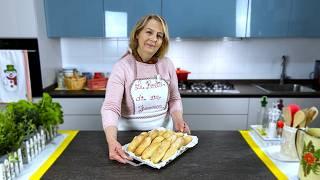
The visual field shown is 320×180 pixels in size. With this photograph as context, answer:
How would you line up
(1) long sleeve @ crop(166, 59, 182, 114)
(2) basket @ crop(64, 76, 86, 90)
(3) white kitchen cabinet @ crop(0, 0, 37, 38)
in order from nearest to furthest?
(1) long sleeve @ crop(166, 59, 182, 114), (3) white kitchen cabinet @ crop(0, 0, 37, 38), (2) basket @ crop(64, 76, 86, 90)

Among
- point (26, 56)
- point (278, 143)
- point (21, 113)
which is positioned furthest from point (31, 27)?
point (278, 143)

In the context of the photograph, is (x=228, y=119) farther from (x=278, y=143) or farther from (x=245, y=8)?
→ (x=278, y=143)

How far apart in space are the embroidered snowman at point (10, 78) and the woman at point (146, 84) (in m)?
1.13

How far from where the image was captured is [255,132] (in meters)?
1.22

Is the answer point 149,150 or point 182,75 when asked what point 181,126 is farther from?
point 182,75

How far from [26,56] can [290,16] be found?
2.20 metres

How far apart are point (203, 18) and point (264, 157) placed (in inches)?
59.9

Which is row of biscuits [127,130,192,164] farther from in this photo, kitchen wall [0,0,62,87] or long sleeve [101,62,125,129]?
kitchen wall [0,0,62,87]

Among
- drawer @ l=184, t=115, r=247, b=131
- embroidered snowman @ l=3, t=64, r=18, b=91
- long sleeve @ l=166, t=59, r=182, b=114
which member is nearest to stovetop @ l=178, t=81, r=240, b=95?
drawer @ l=184, t=115, r=247, b=131

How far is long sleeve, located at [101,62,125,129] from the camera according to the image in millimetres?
1178

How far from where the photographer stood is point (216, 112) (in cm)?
221

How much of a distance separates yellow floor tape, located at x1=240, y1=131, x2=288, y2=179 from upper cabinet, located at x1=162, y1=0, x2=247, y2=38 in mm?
1255

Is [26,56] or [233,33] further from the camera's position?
[233,33]

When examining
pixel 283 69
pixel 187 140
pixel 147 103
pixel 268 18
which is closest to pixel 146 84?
pixel 147 103
